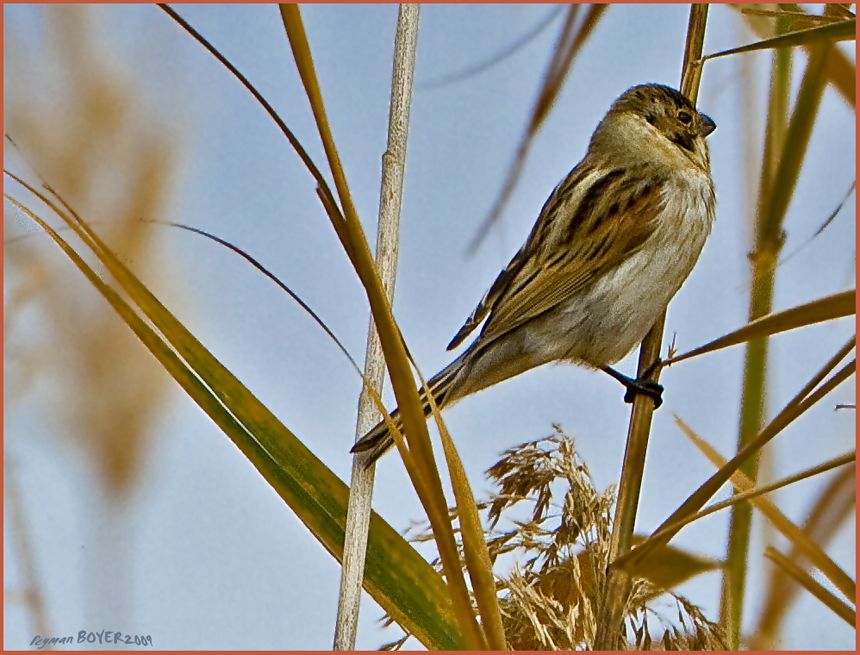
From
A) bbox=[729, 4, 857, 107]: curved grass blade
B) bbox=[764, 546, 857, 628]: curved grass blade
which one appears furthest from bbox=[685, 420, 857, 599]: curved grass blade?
bbox=[729, 4, 857, 107]: curved grass blade

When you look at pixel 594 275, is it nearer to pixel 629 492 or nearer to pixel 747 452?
pixel 629 492

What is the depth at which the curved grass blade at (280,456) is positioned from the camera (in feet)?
4.11

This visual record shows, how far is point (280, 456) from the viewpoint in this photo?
4.21 feet

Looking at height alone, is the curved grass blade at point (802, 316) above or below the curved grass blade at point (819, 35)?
below

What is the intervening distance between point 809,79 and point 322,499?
78cm

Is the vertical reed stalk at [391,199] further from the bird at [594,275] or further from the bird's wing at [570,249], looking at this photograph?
the bird's wing at [570,249]

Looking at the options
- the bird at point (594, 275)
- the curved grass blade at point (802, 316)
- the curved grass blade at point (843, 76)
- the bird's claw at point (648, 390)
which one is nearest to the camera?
the curved grass blade at point (802, 316)

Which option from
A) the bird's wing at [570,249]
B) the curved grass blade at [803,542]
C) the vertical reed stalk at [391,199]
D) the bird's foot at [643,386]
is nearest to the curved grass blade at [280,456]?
the vertical reed stalk at [391,199]

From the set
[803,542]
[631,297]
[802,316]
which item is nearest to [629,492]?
[803,542]

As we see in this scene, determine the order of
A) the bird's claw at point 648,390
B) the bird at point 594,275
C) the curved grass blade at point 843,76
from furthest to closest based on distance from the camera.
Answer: the bird at point 594,275, the bird's claw at point 648,390, the curved grass blade at point 843,76

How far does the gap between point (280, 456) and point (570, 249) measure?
1.56m

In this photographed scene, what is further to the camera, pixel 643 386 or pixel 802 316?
pixel 643 386

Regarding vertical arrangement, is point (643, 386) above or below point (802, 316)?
above

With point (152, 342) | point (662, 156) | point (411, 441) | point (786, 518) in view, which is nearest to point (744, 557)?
point (786, 518)
